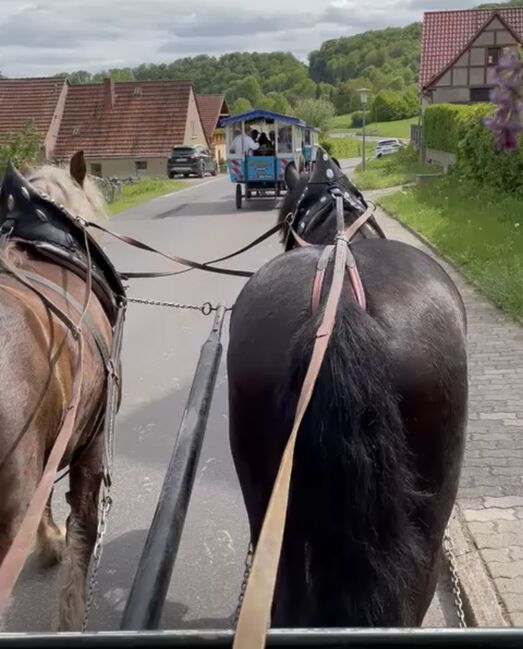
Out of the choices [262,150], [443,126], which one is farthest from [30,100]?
[262,150]

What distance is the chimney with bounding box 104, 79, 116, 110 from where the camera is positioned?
5370 cm

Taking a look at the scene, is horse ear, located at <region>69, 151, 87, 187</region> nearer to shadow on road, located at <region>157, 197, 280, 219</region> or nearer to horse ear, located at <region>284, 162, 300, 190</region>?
horse ear, located at <region>284, 162, 300, 190</region>

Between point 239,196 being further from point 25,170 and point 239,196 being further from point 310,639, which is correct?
point 310,639

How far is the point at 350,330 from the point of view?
2.11m

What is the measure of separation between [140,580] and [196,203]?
24.7 metres

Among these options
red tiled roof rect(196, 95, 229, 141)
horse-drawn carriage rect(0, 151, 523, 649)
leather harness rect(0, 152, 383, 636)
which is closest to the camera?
leather harness rect(0, 152, 383, 636)

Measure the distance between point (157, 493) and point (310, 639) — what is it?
149 inches

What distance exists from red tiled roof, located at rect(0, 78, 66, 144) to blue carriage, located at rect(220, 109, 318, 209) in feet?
97.9

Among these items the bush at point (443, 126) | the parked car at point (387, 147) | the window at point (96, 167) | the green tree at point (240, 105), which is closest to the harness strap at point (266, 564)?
the bush at point (443, 126)

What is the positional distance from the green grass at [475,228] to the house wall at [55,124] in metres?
35.5

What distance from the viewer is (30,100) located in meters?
52.8

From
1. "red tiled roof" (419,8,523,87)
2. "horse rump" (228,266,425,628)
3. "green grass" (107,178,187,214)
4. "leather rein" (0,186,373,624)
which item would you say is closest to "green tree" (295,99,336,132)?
"red tiled roof" (419,8,523,87)

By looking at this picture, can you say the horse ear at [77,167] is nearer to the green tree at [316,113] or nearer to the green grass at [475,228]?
the green grass at [475,228]

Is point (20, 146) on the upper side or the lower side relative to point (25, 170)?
lower
